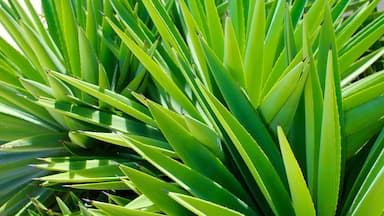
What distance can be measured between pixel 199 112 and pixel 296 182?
1.37 ft

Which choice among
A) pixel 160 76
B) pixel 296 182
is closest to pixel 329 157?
pixel 296 182

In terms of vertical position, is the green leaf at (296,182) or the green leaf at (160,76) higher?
the green leaf at (160,76)

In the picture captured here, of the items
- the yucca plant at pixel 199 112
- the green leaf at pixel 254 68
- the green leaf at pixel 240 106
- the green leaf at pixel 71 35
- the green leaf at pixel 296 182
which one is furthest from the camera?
the green leaf at pixel 71 35

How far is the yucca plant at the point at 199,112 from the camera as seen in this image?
96cm

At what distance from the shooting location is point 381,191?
806 millimetres

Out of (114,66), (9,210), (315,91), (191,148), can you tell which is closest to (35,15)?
(114,66)

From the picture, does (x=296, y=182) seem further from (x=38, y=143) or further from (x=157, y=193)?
(x=38, y=143)

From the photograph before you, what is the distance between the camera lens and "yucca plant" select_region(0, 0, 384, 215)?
963 mm

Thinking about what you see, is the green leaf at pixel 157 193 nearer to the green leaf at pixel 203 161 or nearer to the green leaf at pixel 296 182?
the green leaf at pixel 203 161

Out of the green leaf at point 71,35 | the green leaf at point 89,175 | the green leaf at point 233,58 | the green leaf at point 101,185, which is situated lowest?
the green leaf at point 101,185

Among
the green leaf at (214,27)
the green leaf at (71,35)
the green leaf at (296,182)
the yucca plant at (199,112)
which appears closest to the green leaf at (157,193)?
the yucca plant at (199,112)

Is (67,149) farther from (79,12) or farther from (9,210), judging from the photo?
(79,12)

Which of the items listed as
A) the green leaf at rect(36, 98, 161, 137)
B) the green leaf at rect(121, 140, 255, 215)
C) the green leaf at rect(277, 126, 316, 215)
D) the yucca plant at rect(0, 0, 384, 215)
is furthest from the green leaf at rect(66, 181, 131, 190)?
the green leaf at rect(277, 126, 316, 215)

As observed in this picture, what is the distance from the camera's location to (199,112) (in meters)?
1.24
